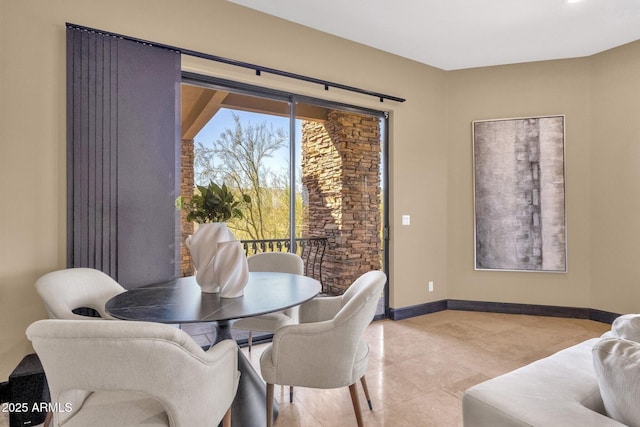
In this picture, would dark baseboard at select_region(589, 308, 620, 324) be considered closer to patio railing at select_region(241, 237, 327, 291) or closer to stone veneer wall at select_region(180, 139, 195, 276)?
patio railing at select_region(241, 237, 327, 291)

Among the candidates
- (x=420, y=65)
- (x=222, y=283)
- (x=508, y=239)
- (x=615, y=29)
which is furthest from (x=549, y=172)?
(x=222, y=283)

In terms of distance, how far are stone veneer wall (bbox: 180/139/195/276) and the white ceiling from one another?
134 cm

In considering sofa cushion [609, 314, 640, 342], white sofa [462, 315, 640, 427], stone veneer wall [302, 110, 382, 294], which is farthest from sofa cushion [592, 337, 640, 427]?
stone veneer wall [302, 110, 382, 294]

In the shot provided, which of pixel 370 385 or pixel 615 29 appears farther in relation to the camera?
pixel 615 29

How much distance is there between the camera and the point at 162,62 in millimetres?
2684

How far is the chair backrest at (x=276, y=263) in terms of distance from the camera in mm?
2867

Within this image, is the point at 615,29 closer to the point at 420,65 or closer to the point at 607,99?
the point at 607,99

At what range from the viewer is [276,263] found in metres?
2.89

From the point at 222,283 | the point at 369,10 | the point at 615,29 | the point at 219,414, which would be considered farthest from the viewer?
the point at 615,29

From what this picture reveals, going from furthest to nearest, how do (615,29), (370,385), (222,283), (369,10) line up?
(615,29) < (369,10) < (370,385) < (222,283)

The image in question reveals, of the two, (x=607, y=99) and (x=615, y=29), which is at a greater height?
(x=615, y=29)

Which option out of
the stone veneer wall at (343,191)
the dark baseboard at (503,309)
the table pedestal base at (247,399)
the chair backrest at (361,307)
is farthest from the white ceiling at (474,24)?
the dark baseboard at (503,309)

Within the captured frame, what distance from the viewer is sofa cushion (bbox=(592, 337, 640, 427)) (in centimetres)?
86

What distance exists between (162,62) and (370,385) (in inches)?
113
